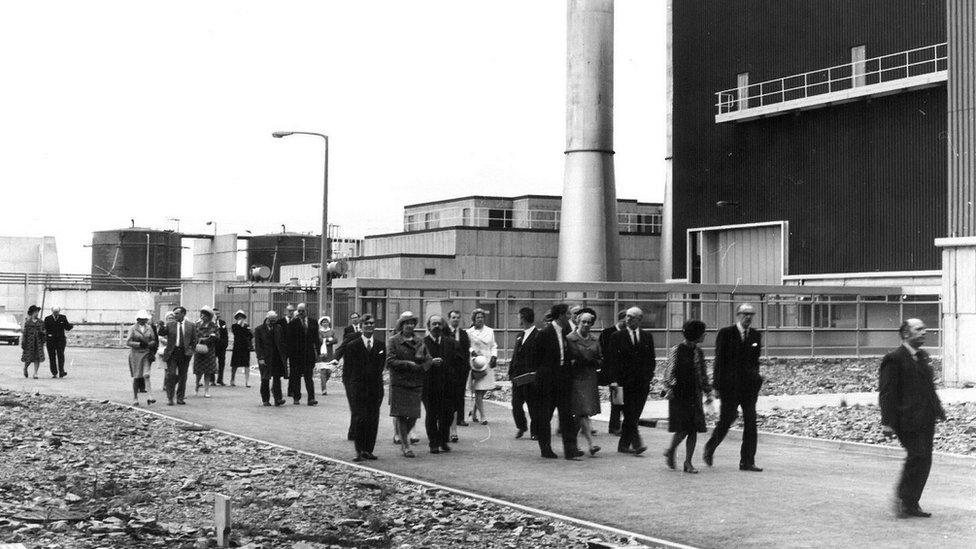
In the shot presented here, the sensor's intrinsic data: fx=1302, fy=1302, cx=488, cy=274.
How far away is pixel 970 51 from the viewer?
101ft

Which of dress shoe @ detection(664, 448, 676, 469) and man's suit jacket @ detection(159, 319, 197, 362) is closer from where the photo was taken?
dress shoe @ detection(664, 448, 676, 469)

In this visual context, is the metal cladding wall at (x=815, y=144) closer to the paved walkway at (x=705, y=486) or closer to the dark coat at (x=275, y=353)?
the dark coat at (x=275, y=353)

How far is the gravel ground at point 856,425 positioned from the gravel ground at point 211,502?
7.65 meters

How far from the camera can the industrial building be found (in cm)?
6384

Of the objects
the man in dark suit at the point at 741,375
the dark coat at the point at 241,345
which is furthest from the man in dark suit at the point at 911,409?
the dark coat at the point at 241,345

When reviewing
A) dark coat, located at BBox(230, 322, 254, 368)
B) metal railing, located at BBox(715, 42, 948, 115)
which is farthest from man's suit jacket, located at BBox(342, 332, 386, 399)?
metal railing, located at BBox(715, 42, 948, 115)

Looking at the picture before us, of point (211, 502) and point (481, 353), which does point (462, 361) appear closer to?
point (481, 353)

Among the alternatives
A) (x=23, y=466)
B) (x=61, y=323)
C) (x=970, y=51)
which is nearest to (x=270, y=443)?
(x=23, y=466)

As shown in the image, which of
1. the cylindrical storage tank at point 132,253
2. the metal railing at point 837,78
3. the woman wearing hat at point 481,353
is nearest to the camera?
the woman wearing hat at point 481,353

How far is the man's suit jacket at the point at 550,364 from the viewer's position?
15.9m

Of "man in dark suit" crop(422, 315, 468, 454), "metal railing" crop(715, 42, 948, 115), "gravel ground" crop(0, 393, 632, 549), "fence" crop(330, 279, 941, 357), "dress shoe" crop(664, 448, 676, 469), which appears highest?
"metal railing" crop(715, 42, 948, 115)

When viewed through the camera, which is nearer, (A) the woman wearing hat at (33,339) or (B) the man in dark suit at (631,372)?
(B) the man in dark suit at (631,372)

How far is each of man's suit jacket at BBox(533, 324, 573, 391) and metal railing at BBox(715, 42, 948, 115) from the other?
1417 inches

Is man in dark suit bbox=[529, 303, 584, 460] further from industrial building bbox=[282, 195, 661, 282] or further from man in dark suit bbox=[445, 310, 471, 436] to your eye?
industrial building bbox=[282, 195, 661, 282]
